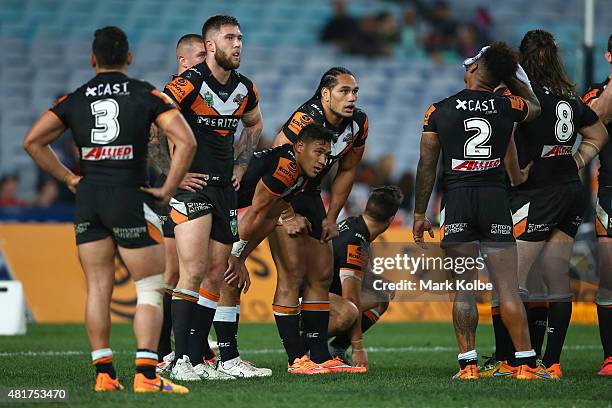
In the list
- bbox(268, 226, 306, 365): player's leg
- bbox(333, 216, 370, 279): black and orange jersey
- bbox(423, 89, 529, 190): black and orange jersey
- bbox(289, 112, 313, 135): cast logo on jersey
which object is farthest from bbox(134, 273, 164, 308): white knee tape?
bbox(333, 216, 370, 279): black and orange jersey

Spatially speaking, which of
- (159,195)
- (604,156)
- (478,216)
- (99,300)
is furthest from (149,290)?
(604,156)

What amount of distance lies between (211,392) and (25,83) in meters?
15.7

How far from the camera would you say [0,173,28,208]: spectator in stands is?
17234 millimetres

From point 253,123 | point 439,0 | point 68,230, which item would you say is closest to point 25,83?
point 68,230

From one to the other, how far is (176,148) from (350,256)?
305 centimetres

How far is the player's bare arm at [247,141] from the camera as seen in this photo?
8.63 m

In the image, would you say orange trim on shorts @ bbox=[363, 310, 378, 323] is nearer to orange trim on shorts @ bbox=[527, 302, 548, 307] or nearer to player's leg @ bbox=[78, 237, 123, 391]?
orange trim on shorts @ bbox=[527, 302, 548, 307]

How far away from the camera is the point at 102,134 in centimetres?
668

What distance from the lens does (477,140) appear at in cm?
796

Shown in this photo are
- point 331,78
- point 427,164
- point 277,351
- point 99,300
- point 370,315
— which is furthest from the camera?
point 277,351

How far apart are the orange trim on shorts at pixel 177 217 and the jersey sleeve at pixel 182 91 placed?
800 millimetres

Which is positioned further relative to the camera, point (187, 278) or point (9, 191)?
point (9, 191)

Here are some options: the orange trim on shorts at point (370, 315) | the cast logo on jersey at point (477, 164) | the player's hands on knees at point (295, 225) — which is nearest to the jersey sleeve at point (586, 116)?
the cast logo on jersey at point (477, 164)

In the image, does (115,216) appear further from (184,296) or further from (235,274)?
(235,274)
